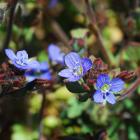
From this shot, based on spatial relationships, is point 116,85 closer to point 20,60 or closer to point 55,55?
point 20,60

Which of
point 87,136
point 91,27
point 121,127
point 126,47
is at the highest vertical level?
point 91,27

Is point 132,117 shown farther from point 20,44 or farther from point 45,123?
point 20,44

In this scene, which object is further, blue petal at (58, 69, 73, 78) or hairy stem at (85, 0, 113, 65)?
hairy stem at (85, 0, 113, 65)

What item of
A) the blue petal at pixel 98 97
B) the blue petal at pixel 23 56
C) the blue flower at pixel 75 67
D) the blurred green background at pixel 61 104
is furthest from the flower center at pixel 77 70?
the blurred green background at pixel 61 104

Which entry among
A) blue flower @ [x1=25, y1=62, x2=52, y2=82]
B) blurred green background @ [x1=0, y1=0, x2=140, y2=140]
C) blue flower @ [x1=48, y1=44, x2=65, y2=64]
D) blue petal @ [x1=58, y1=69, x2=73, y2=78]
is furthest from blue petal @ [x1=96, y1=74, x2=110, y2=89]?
blue flower @ [x1=48, y1=44, x2=65, y2=64]

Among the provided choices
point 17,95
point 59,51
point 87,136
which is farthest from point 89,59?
point 59,51

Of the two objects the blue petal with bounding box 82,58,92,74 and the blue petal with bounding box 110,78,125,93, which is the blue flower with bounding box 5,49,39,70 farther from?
the blue petal with bounding box 110,78,125,93
